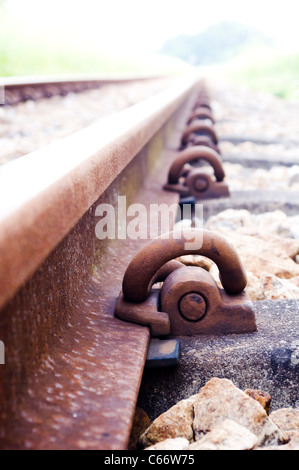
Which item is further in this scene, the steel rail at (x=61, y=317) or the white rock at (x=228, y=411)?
the white rock at (x=228, y=411)

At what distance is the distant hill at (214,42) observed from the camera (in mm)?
128750

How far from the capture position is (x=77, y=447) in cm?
84

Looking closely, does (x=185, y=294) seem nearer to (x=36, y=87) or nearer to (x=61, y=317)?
(x=61, y=317)

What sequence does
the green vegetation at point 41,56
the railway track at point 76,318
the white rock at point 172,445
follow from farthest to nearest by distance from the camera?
the green vegetation at point 41,56, the white rock at point 172,445, the railway track at point 76,318

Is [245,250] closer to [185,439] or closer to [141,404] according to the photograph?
[141,404]

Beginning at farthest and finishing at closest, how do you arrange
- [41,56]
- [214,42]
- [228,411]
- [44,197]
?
[214,42], [41,56], [228,411], [44,197]

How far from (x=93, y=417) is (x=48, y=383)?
11 centimetres

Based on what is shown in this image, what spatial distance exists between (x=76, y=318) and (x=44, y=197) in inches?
19.0

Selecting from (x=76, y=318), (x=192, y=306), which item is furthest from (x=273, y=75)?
(x=76, y=318)

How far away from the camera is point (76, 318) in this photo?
1.22 metres

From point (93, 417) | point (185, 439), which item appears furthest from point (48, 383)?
point (185, 439)

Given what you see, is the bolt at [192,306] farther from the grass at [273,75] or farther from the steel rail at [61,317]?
the grass at [273,75]

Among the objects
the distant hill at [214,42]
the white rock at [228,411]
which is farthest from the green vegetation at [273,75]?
the distant hill at [214,42]

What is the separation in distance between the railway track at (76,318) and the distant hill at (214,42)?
5169 inches
